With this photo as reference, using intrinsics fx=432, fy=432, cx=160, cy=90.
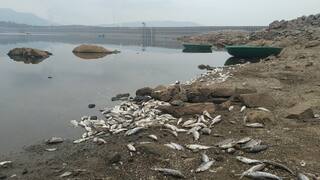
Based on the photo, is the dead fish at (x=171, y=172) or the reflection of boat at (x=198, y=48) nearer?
the dead fish at (x=171, y=172)

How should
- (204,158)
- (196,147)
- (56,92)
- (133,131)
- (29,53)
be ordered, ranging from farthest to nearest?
(29,53), (56,92), (133,131), (196,147), (204,158)

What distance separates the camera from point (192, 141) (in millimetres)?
13609

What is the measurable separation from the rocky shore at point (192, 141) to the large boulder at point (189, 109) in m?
0.04

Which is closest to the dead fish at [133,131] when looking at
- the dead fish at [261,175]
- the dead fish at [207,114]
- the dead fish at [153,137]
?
the dead fish at [153,137]

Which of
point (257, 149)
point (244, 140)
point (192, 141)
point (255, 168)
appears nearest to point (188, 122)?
point (192, 141)

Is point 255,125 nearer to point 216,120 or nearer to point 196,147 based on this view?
point 216,120

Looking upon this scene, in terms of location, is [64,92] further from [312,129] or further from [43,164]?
[312,129]

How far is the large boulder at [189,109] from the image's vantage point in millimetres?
16578

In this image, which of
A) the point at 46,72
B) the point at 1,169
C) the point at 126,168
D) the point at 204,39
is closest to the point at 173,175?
the point at 126,168

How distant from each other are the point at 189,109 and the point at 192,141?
10.6 ft

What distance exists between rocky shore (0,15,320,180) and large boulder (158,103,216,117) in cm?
4

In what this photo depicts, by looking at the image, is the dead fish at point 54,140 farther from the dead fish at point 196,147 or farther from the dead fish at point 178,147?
the dead fish at point 196,147

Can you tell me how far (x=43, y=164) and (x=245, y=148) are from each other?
19.3 feet

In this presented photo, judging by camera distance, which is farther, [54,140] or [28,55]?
[28,55]
